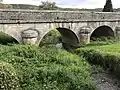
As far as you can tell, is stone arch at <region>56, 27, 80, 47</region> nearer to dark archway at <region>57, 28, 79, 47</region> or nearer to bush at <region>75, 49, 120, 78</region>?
dark archway at <region>57, 28, 79, 47</region>

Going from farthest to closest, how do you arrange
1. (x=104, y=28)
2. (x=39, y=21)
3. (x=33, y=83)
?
1. (x=104, y=28)
2. (x=39, y=21)
3. (x=33, y=83)

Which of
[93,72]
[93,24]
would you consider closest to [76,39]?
[93,24]

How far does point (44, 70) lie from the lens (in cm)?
1267

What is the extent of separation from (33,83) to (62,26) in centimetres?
1109

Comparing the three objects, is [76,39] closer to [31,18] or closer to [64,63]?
[31,18]

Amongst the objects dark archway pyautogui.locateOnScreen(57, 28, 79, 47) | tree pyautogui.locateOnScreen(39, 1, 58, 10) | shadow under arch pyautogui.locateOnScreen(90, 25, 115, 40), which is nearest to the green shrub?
dark archway pyautogui.locateOnScreen(57, 28, 79, 47)

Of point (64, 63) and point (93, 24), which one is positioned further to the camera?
point (93, 24)

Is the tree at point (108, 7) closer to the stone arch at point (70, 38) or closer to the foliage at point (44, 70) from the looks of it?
the stone arch at point (70, 38)

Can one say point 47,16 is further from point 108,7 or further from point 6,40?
point 108,7

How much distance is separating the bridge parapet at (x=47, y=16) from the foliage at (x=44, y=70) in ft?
11.0

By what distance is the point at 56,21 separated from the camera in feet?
69.4

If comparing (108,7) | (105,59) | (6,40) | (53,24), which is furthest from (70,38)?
(105,59)

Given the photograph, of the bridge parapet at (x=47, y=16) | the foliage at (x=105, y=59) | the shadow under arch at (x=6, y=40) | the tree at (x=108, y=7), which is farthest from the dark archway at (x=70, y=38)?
the tree at (x=108, y=7)

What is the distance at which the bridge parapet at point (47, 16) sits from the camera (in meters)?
18.0
